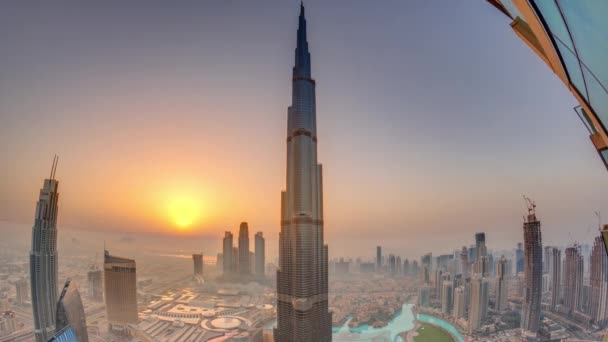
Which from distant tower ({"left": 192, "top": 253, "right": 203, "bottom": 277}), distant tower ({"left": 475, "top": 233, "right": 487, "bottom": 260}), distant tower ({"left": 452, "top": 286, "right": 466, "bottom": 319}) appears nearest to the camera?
distant tower ({"left": 452, "top": 286, "right": 466, "bottom": 319})

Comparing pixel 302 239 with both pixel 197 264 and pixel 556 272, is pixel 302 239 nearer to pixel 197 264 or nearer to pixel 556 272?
pixel 197 264

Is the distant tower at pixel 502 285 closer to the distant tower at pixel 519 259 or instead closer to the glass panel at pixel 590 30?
the distant tower at pixel 519 259

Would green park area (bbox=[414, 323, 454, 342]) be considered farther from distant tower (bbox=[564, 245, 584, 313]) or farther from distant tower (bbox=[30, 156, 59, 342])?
distant tower (bbox=[30, 156, 59, 342])

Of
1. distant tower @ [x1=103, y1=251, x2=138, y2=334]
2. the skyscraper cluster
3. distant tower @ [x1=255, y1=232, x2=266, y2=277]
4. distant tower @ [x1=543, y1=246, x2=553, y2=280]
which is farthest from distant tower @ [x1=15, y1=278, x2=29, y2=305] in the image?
distant tower @ [x1=543, y1=246, x2=553, y2=280]

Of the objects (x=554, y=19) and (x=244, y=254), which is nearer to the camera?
(x=554, y=19)

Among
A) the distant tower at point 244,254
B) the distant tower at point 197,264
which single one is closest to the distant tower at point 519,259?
the distant tower at point 244,254

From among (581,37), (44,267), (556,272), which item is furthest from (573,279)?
(44,267)

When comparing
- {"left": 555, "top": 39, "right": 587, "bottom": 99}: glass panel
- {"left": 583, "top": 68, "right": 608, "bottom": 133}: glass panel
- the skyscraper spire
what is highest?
the skyscraper spire
